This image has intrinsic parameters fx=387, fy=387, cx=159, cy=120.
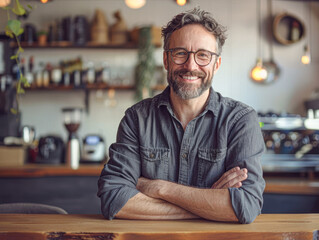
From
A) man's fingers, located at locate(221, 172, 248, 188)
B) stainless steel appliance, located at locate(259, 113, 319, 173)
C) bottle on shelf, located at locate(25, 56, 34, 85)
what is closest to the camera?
man's fingers, located at locate(221, 172, 248, 188)

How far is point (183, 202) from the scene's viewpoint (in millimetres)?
1434

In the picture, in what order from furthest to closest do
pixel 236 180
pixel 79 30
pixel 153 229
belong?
pixel 79 30 → pixel 236 180 → pixel 153 229

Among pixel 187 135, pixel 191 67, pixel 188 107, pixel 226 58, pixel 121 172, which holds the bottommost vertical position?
pixel 121 172

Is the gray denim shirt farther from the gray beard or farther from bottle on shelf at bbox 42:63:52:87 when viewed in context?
bottle on shelf at bbox 42:63:52:87

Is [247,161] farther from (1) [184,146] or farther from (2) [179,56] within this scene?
(2) [179,56]

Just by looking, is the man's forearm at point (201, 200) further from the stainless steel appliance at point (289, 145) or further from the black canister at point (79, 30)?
the black canister at point (79, 30)

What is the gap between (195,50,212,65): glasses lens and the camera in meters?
1.71

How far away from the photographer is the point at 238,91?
505cm

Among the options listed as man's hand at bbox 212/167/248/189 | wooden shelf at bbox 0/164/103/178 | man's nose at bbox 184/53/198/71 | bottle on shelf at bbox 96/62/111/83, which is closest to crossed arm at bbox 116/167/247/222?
man's hand at bbox 212/167/248/189

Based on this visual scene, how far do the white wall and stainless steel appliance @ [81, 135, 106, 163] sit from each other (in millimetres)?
824

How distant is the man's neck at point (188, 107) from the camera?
5.90 ft

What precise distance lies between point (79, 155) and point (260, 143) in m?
2.88

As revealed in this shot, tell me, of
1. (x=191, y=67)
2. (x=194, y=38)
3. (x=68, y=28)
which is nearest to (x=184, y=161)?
(x=191, y=67)

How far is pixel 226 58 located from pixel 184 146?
11.7 feet
